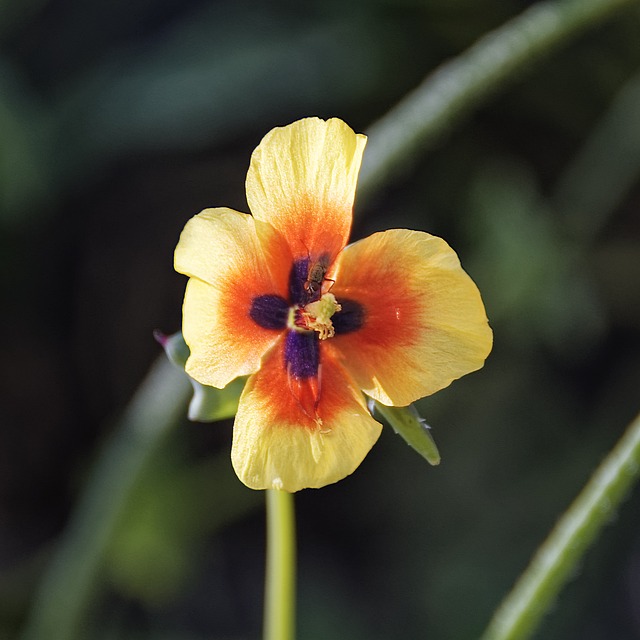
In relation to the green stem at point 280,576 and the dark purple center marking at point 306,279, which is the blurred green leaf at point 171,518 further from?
the dark purple center marking at point 306,279

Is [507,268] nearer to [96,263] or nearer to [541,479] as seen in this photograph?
[541,479]

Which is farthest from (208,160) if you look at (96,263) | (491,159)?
(491,159)

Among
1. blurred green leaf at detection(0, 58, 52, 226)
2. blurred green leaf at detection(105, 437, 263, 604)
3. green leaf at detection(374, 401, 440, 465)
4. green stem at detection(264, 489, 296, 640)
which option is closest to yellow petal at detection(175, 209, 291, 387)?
green leaf at detection(374, 401, 440, 465)

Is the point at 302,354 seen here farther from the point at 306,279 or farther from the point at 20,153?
the point at 20,153

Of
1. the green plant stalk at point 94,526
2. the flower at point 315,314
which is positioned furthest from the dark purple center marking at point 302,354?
the green plant stalk at point 94,526

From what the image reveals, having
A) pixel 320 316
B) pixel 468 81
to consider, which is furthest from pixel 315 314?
pixel 468 81

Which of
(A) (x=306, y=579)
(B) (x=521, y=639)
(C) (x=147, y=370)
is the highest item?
(B) (x=521, y=639)
